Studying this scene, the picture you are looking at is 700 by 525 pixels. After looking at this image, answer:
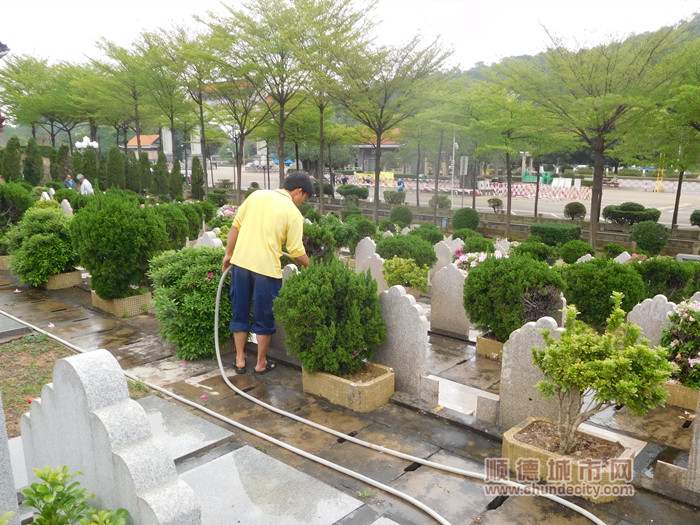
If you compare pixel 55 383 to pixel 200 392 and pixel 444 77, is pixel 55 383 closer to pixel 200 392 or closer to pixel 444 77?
pixel 200 392

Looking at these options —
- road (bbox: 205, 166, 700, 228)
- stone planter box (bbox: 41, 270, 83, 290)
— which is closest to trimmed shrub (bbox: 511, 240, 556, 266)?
stone planter box (bbox: 41, 270, 83, 290)

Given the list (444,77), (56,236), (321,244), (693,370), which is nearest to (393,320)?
(693,370)

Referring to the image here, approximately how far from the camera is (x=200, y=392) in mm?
5289

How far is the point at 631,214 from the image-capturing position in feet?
66.8

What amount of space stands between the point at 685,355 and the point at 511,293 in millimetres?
1939

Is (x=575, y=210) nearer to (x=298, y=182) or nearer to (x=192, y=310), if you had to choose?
(x=298, y=182)

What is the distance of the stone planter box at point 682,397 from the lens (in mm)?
5469

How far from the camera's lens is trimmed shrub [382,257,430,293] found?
1029cm

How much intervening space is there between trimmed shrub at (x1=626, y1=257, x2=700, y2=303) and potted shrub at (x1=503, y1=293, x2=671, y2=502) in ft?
18.8

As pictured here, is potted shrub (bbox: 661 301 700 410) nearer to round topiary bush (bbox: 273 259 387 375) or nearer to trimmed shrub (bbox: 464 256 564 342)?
trimmed shrub (bbox: 464 256 564 342)

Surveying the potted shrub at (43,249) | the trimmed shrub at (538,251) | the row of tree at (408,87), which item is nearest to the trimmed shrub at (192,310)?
the potted shrub at (43,249)

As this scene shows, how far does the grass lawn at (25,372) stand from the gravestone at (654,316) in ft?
17.8

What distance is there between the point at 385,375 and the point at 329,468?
1.28 m

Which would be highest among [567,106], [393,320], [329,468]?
[567,106]
